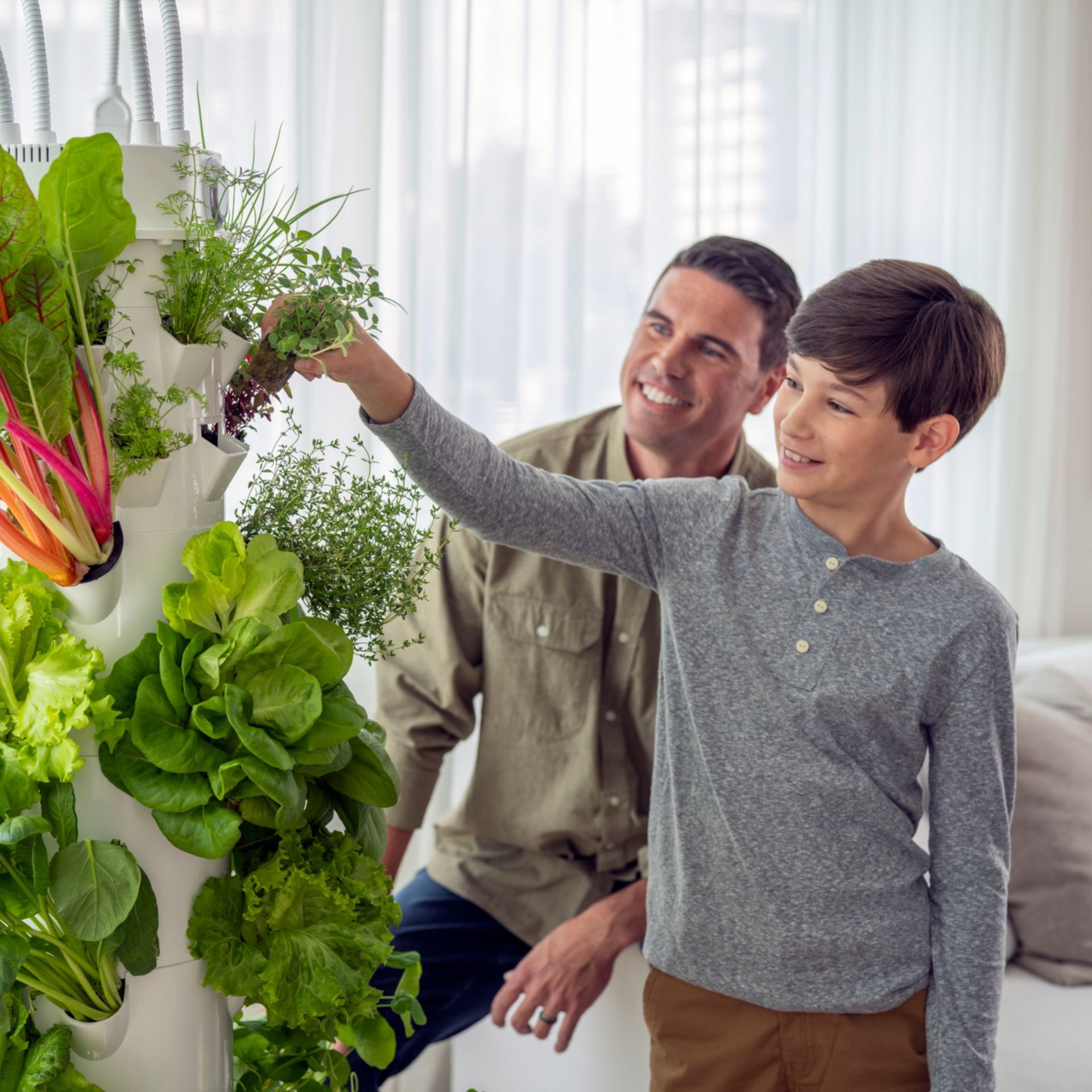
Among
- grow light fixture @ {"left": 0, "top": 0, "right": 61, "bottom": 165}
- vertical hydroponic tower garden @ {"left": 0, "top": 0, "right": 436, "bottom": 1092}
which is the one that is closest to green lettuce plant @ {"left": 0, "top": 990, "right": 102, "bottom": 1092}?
vertical hydroponic tower garden @ {"left": 0, "top": 0, "right": 436, "bottom": 1092}

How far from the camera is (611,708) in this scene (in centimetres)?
157

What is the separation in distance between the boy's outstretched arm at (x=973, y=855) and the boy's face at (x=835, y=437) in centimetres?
20

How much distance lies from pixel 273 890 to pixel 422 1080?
123 centimetres

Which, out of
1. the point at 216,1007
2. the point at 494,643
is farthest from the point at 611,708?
the point at 216,1007

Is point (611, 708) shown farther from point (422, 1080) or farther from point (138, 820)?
point (138, 820)

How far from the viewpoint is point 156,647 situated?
0.76 m

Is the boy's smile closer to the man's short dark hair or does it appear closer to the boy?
the boy

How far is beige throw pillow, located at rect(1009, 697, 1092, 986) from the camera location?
64.7 inches

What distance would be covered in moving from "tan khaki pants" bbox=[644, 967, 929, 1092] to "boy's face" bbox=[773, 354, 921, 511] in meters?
0.51

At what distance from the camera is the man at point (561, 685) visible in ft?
5.00

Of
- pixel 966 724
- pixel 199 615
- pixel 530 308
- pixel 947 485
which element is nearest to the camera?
pixel 199 615

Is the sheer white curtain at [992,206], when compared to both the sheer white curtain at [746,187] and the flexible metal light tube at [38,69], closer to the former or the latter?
the sheer white curtain at [746,187]

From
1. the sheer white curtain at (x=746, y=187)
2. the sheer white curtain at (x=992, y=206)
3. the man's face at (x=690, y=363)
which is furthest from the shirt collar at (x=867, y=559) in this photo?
the sheer white curtain at (x=992, y=206)

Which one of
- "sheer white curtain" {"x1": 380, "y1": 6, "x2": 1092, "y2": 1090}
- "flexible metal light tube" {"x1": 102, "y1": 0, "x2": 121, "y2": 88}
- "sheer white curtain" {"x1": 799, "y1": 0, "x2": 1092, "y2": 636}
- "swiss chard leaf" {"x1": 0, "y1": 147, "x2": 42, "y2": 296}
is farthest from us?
"sheer white curtain" {"x1": 799, "y1": 0, "x2": 1092, "y2": 636}
